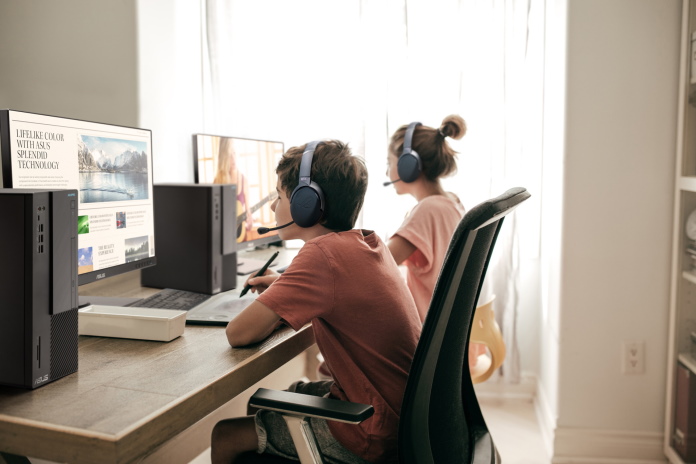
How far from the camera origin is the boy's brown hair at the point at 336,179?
1354 mm

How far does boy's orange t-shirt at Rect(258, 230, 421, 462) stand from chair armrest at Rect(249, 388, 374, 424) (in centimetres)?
15

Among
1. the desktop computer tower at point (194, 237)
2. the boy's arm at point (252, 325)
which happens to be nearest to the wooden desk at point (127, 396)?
the boy's arm at point (252, 325)

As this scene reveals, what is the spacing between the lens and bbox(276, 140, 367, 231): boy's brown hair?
1.35m

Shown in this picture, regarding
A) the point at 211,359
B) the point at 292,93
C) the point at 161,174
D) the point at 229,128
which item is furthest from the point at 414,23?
the point at 211,359

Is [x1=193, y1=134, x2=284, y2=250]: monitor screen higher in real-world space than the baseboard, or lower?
higher

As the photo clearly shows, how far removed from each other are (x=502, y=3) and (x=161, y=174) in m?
1.56

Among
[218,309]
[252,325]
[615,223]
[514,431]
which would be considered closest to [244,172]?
[218,309]

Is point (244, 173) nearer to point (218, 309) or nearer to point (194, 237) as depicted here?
point (194, 237)

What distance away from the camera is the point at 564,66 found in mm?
2207

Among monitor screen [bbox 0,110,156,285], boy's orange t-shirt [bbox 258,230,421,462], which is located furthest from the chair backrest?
monitor screen [bbox 0,110,156,285]

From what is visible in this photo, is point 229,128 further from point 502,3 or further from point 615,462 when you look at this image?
point 615,462

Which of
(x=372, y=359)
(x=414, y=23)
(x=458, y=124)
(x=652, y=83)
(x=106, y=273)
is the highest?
(x=414, y=23)

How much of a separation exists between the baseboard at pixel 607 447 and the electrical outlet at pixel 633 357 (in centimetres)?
23

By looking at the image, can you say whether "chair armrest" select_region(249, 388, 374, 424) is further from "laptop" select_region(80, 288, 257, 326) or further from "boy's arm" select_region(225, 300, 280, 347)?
"laptop" select_region(80, 288, 257, 326)
